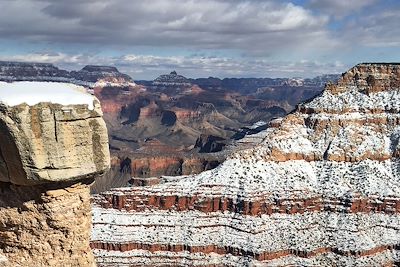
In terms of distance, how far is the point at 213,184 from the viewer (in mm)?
67188

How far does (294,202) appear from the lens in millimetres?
65188

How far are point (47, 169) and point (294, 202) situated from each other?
176 ft

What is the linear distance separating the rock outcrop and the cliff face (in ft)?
149

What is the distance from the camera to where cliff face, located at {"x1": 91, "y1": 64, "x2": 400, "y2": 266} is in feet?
199

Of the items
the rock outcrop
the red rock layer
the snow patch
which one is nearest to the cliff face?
the red rock layer

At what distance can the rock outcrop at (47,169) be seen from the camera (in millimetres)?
14461

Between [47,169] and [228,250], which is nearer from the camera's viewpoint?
[47,169]

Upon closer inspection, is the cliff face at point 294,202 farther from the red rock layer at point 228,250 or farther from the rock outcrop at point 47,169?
the rock outcrop at point 47,169

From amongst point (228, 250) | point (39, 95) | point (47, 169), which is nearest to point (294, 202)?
point (228, 250)

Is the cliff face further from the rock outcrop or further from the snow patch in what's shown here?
the snow patch

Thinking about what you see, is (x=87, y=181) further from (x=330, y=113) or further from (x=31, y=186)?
(x=330, y=113)

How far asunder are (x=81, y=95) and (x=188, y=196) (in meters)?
50.6

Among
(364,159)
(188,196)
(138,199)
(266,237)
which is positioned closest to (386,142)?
(364,159)

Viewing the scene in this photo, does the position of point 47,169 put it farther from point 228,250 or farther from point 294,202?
point 294,202
